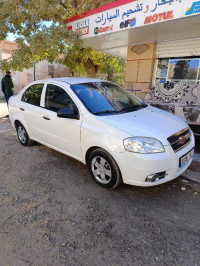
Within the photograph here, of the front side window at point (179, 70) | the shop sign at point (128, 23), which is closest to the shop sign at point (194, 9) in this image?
the shop sign at point (128, 23)

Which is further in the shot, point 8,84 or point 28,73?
point 28,73

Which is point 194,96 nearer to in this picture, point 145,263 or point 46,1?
point 145,263

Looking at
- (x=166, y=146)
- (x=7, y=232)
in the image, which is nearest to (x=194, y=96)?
(x=166, y=146)

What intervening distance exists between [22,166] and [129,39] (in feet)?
19.6

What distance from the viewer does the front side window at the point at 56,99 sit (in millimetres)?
3322

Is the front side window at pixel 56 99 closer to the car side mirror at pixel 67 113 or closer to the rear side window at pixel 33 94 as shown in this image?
the car side mirror at pixel 67 113

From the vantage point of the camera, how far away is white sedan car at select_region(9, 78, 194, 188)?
8.27 ft

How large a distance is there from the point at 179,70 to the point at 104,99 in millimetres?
5321

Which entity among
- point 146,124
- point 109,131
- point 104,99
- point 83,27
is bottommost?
point 109,131

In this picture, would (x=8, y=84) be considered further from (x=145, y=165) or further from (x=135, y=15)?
(x=145, y=165)

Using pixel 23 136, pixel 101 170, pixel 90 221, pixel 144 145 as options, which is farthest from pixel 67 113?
pixel 23 136

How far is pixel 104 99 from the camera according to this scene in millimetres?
3299

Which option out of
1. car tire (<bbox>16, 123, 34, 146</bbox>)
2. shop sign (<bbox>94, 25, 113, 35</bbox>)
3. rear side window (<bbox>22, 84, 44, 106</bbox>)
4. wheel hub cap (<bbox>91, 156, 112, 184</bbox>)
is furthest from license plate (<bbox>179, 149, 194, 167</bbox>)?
shop sign (<bbox>94, 25, 113, 35</bbox>)

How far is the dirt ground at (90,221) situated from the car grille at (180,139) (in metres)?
0.75
